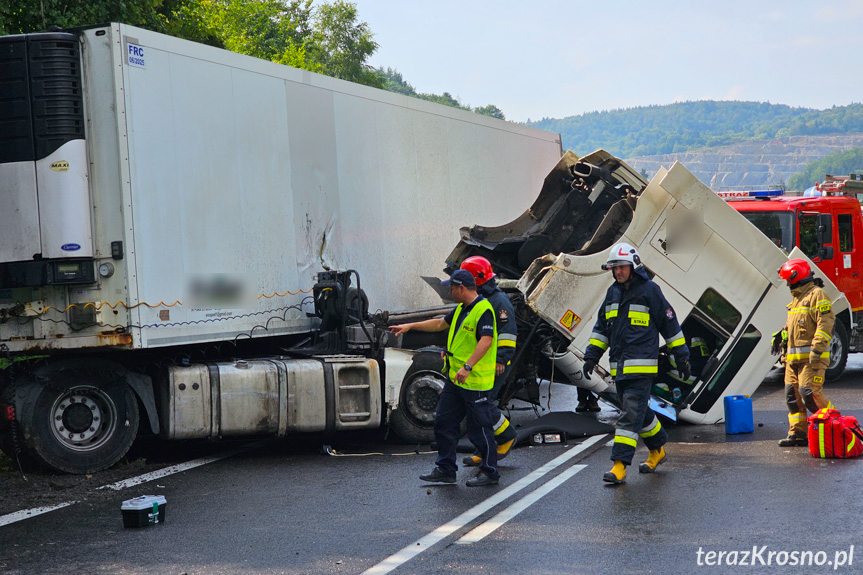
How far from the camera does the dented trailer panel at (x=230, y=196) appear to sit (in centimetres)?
730

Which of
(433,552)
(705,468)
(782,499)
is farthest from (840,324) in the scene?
(433,552)

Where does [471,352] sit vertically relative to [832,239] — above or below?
below

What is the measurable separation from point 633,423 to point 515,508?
139 centimetres

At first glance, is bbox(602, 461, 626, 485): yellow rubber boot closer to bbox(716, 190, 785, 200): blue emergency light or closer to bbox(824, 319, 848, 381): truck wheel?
bbox(824, 319, 848, 381): truck wheel

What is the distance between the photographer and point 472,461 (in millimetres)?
7680

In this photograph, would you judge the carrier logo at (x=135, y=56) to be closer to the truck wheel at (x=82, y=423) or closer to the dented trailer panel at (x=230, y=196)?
the dented trailer panel at (x=230, y=196)

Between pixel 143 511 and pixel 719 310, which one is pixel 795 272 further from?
pixel 143 511

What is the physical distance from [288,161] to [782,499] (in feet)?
16.6

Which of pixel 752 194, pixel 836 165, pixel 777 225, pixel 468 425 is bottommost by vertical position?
pixel 468 425

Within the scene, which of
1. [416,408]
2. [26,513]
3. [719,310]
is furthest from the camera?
[719,310]

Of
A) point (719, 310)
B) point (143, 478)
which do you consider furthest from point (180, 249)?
point (719, 310)

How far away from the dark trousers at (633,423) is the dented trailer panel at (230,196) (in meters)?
3.25

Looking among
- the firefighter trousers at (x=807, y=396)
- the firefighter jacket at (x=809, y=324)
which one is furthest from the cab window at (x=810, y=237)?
the firefighter trousers at (x=807, y=396)

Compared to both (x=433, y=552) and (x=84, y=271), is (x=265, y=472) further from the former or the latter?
(x=433, y=552)
